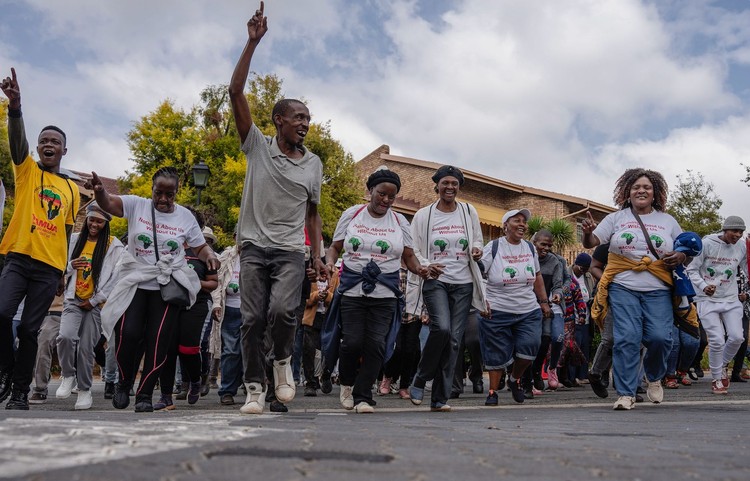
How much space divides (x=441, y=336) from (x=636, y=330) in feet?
5.77

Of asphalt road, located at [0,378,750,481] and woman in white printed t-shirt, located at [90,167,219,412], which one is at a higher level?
woman in white printed t-shirt, located at [90,167,219,412]

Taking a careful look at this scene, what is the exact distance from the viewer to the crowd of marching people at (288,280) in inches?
262

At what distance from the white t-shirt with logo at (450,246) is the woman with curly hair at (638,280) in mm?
1095

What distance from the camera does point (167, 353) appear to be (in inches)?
290

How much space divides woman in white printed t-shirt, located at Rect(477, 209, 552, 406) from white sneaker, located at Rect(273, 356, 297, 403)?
2.91 metres

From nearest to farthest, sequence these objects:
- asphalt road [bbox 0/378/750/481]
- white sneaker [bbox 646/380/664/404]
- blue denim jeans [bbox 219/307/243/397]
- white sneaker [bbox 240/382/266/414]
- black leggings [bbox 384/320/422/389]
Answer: asphalt road [bbox 0/378/750/481] → white sneaker [bbox 240/382/266/414] → white sneaker [bbox 646/380/664/404] → blue denim jeans [bbox 219/307/243/397] → black leggings [bbox 384/320/422/389]

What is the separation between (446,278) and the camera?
26.2 ft

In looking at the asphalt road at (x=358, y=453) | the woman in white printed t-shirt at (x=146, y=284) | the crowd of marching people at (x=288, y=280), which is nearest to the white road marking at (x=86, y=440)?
the asphalt road at (x=358, y=453)

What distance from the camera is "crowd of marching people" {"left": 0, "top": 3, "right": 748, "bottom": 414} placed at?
21.8 ft

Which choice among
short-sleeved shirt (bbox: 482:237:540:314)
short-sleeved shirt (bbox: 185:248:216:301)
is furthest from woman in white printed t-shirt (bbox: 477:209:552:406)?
short-sleeved shirt (bbox: 185:248:216:301)

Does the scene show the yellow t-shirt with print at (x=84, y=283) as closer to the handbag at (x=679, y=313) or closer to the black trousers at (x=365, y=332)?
the black trousers at (x=365, y=332)

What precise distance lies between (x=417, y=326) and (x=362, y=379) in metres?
3.54

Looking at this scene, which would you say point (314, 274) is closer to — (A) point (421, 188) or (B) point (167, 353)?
(B) point (167, 353)

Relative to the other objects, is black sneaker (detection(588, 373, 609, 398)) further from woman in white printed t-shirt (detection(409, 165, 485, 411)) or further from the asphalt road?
the asphalt road
